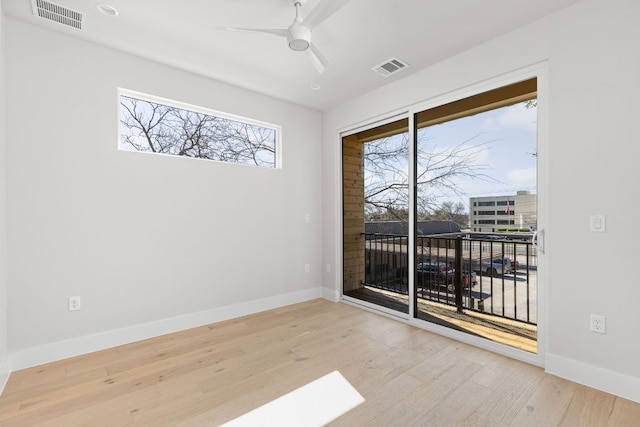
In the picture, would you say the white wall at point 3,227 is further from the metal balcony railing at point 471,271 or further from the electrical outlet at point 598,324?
the electrical outlet at point 598,324

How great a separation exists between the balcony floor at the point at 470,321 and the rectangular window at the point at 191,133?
236 cm

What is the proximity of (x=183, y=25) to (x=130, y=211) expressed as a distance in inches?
67.9

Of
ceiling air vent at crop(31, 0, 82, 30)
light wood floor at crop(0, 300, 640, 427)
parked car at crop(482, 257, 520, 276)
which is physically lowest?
light wood floor at crop(0, 300, 640, 427)

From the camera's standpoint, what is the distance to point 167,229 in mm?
3105

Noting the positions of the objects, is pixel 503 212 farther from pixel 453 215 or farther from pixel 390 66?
pixel 390 66

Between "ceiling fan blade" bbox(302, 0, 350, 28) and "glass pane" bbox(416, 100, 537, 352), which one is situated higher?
"ceiling fan blade" bbox(302, 0, 350, 28)

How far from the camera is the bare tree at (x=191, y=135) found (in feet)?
9.75

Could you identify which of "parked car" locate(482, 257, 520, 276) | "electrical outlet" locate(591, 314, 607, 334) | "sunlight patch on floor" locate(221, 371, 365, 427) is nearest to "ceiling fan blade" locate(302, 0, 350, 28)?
"sunlight patch on floor" locate(221, 371, 365, 427)

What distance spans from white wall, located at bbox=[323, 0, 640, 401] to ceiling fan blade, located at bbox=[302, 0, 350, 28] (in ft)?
5.27

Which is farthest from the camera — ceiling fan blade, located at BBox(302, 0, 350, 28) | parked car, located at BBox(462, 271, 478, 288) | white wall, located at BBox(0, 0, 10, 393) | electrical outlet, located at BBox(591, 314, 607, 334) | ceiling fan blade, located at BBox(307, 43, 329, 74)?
parked car, located at BBox(462, 271, 478, 288)

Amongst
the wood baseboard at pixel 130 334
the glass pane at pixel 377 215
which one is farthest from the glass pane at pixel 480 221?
the wood baseboard at pixel 130 334

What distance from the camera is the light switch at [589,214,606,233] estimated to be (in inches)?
81.7

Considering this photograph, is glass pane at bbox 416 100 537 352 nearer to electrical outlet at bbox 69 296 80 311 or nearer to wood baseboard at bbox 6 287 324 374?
wood baseboard at bbox 6 287 324 374

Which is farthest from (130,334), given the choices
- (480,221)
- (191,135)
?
(480,221)
